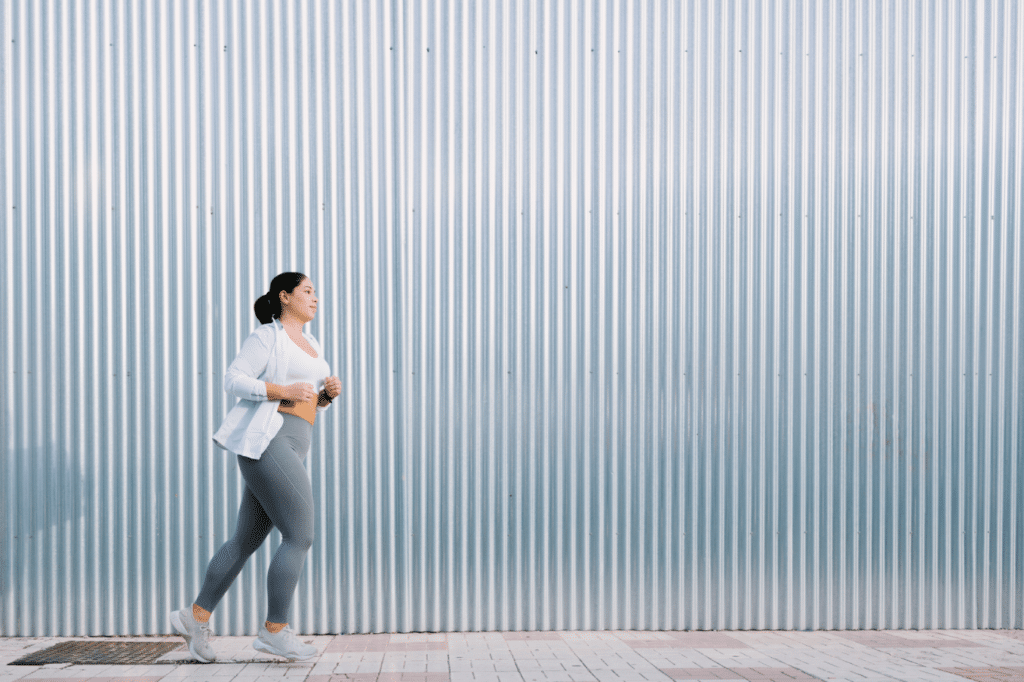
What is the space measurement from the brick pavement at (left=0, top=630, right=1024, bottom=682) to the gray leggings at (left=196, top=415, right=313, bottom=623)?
31 centimetres

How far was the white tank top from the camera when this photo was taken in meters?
3.13

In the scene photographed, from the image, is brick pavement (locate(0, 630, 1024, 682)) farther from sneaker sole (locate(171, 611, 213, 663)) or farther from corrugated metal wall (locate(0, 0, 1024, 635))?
corrugated metal wall (locate(0, 0, 1024, 635))

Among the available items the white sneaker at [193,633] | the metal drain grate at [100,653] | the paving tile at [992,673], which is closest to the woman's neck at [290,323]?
the white sneaker at [193,633]

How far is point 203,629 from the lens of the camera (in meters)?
3.17

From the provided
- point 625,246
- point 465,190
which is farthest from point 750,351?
point 465,190

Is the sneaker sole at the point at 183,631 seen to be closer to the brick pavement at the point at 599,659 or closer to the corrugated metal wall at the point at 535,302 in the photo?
the brick pavement at the point at 599,659

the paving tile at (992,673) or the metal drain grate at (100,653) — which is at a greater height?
the paving tile at (992,673)

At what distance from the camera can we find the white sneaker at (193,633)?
3.10 m

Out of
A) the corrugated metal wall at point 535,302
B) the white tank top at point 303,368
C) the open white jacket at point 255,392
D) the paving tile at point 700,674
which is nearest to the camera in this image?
the paving tile at point 700,674

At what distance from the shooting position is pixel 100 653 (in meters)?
3.33

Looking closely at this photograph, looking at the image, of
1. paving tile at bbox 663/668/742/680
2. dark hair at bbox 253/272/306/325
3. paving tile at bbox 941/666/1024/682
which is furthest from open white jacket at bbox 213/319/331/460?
paving tile at bbox 941/666/1024/682

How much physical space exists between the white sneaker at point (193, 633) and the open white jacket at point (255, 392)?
2.42 ft

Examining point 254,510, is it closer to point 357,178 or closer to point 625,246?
point 357,178

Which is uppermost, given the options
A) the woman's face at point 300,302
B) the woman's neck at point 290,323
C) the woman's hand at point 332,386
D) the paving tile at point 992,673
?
the woman's face at point 300,302
